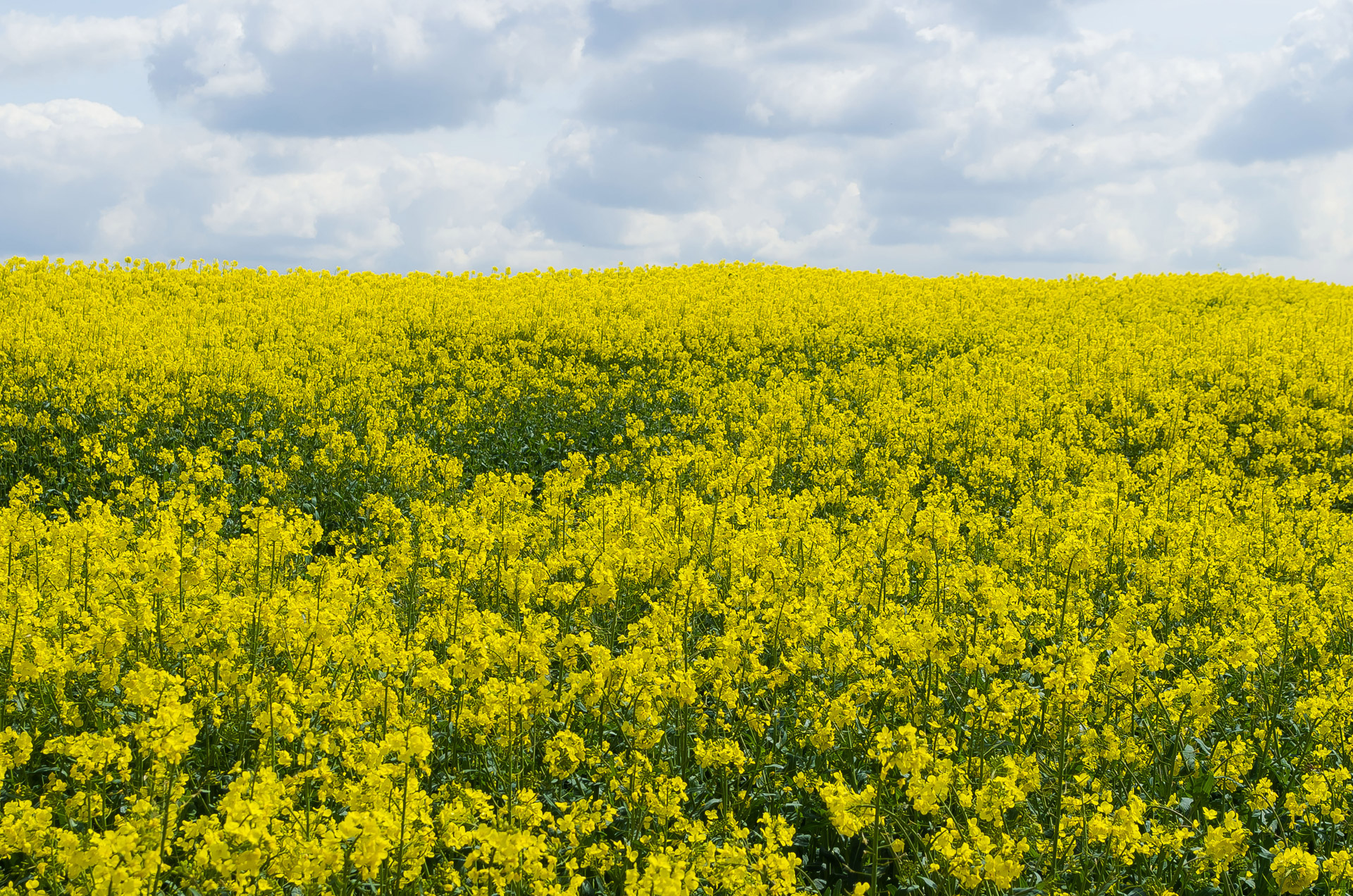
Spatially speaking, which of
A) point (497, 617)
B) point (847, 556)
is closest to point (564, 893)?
point (497, 617)

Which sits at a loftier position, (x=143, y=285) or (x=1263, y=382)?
(x=143, y=285)

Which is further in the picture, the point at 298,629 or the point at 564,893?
the point at 298,629

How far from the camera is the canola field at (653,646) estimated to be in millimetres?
4219

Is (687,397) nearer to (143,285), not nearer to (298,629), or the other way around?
(298,629)

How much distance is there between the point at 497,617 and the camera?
229 inches

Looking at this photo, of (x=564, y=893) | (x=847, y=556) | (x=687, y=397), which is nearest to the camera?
(x=564, y=893)

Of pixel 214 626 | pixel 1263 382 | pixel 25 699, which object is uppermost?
pixel 1263 382

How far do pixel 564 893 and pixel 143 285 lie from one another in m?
22.3

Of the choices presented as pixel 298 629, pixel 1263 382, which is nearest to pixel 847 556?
pixel 298 629

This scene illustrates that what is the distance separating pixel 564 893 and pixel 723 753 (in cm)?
111

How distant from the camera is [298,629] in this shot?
5.53 metres

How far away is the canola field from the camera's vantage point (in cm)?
422

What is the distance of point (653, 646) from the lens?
18.7 ft

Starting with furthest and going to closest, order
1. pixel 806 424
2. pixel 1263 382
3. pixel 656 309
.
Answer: pixel 656 309 < pixel 1263 382 < pixel 806 424
